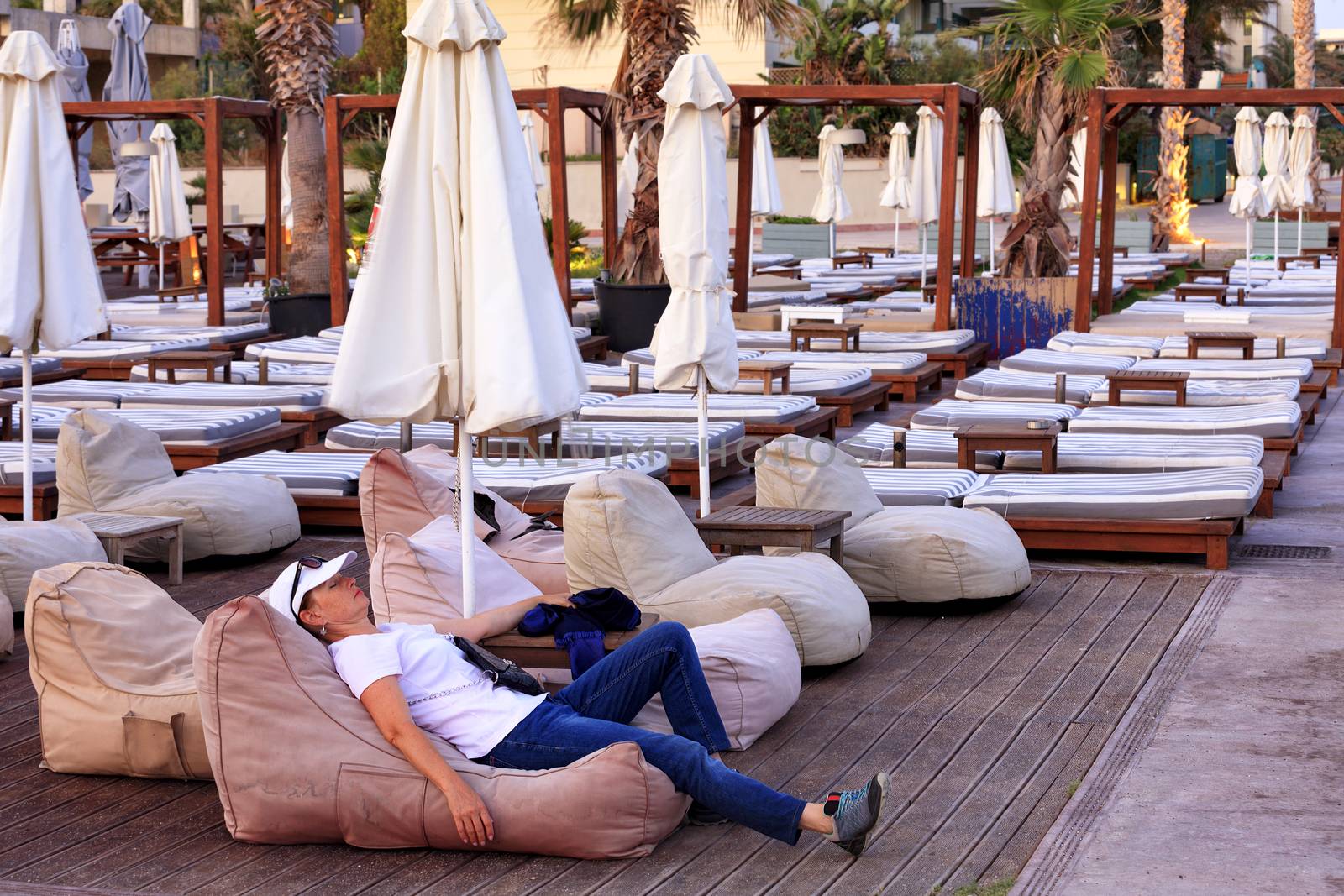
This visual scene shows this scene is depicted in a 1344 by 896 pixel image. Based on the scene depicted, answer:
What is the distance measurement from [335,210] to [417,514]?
34.5ft

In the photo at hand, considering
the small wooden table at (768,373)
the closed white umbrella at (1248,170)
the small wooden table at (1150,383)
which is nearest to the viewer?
the small wooden table at (1150,383)

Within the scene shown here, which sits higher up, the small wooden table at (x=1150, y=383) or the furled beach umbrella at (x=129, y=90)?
the furled beach umbrella at (x=129, y=90)

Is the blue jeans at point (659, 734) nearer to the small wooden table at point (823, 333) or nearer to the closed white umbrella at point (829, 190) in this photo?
the small wooden table at point (823, 333)

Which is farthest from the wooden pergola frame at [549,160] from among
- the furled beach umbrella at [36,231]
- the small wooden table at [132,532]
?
the small wooden table at [132,532]

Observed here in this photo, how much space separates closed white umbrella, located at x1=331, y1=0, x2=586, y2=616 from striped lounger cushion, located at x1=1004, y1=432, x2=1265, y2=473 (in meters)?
4.17

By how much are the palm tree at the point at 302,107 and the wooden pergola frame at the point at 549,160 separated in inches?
14.2

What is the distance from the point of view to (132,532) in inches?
271

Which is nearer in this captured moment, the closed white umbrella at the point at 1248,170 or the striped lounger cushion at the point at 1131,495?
the striped lounger cushion at the point at 1131,495

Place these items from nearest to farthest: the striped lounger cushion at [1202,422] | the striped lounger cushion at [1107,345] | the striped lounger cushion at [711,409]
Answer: the striped lounger cushion at [1202,422]
the striped lounger cushion at [711,409]
the striped lounger cushion at [1107,345]

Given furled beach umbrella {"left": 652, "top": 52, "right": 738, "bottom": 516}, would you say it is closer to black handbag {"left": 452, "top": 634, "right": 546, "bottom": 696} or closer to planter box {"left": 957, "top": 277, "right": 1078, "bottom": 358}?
black handbag {"left": 452, "top": 634, "right": 546, "bottom": 696}

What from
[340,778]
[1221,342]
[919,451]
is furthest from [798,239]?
[340,778]

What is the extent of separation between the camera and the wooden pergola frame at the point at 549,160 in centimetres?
1549

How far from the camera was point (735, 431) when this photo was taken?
9.62 m

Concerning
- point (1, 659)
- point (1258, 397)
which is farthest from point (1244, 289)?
point (1, 659)
